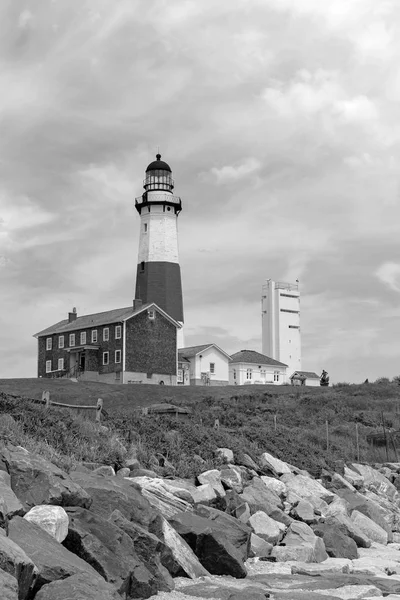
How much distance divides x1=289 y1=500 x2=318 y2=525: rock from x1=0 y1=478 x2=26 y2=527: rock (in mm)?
6751

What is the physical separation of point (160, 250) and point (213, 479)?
4508 cm

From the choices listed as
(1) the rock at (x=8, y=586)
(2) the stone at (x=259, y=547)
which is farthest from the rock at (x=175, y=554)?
(1) the rock at (x=8, y=586)

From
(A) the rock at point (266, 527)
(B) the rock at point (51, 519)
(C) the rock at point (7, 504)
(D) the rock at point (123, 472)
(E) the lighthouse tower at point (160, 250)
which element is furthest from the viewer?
(E) the lighthouse tower at point (160, 250)

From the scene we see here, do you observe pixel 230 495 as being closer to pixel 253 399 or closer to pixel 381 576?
pixel 381 576

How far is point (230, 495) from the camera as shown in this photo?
1342cm

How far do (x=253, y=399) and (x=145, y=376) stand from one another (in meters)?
13.3

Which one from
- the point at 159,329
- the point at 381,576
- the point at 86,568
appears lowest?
the point at 381,576

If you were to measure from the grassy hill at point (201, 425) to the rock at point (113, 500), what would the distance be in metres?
1.40

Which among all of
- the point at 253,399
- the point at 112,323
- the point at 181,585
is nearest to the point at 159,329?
the point at 112,323

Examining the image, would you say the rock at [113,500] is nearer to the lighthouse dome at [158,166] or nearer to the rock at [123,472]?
the rock at [123,472]

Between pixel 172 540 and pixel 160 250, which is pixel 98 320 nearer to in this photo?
pixel 160 250

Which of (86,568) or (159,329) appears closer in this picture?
(86,568)

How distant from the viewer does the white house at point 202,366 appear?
59.9 m

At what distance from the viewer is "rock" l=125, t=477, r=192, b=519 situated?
36.0 feet
